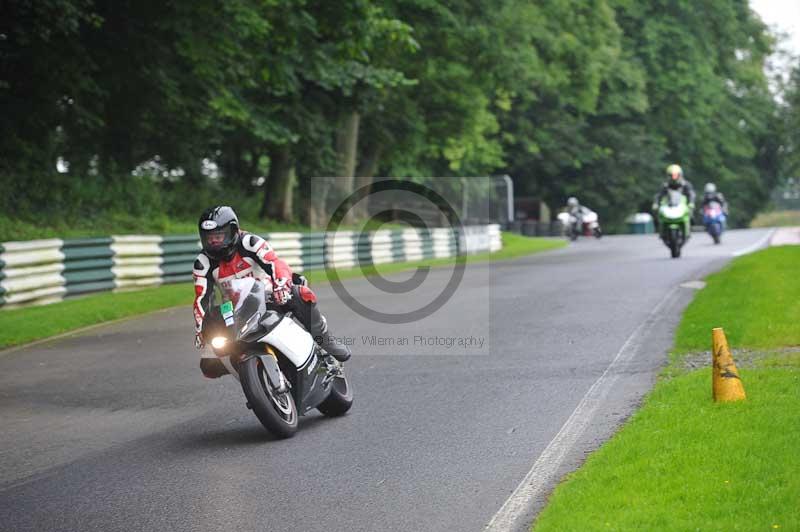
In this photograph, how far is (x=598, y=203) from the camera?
6222 cm

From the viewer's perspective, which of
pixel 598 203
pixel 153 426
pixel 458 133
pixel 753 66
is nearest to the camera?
pixel 153 426

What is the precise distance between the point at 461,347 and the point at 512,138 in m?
41.8

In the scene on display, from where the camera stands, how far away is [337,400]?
29.5 ft

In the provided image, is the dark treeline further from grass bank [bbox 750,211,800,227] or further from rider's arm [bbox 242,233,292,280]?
grass bank [bbox 750,211,800,227]

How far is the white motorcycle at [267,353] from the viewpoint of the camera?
7.81 meters

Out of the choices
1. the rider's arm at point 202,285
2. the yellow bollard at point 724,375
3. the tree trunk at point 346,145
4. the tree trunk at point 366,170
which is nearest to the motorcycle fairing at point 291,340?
the rider's arm at point 202,285

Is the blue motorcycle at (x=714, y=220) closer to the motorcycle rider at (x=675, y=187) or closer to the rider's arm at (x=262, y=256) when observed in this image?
the motorcycle rider at (x=675, y=187)

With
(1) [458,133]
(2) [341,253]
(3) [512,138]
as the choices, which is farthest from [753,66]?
(2) [341,253]

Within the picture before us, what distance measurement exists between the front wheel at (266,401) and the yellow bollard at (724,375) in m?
2.98

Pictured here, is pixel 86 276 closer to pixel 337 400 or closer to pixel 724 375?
pixel 337 400

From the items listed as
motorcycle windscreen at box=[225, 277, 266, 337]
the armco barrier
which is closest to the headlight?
motorcycle windscreen at box=[225, 277, 266, 337]

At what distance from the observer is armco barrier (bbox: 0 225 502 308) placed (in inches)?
671

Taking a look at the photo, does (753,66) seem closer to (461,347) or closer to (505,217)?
(505,217)

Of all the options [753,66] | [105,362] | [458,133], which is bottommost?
[105,362]
